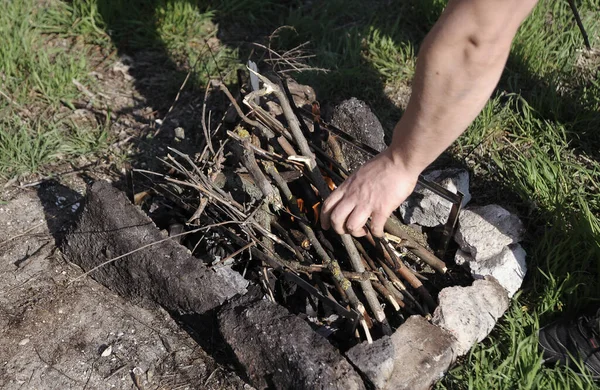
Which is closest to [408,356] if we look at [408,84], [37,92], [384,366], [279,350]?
[384,366]

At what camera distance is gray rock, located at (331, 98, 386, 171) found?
3.61 metres

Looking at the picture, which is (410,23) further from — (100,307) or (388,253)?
(100,307)

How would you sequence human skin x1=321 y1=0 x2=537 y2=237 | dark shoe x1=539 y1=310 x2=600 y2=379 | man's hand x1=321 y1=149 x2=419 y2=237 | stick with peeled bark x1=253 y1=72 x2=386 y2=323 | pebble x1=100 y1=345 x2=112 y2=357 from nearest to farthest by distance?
human skin x1=321 y1=0 x2=537 y2=237 → man's hand x1=321 y1=149 x2=419 y2=237 → dark shoe x1=539 y1=310 x2=600 y2=379 → stick with peeled bark x1=253 y1=72 x2=386 y2=323 → pebble x1=100 y1=345 x2=112 y2=357

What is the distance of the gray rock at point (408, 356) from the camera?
2.72 m

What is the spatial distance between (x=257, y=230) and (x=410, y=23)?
229cm

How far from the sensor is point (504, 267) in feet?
10.6

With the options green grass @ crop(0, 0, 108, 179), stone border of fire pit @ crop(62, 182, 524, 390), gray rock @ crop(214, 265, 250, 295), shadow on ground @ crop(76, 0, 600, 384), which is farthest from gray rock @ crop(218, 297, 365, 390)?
green grass @ crop(0, 0, 108, 179)

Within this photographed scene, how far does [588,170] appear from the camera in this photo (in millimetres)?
3727

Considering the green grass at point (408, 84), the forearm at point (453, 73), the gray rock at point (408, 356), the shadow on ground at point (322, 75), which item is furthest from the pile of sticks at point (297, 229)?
the forearm at point (453, 73)

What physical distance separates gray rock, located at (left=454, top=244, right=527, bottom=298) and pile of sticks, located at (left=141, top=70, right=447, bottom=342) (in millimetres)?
148

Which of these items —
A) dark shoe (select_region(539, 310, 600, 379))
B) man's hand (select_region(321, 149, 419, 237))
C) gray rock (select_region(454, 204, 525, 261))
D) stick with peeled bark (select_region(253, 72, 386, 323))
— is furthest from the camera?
gray rock (select_region(454, 204, 525, 261))

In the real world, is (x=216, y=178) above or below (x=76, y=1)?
above

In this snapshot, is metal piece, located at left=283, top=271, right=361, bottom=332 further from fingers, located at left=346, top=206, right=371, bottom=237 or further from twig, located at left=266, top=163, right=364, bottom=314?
fingers, located at left=346, top=206, right=371, bottom=237

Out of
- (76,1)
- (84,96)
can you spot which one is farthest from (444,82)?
(76,1)
